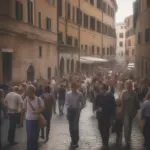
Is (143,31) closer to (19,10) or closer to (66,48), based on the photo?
(66,48)

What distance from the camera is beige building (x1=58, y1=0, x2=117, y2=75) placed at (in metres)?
32.7

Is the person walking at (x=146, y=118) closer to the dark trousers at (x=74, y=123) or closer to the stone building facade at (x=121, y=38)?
the dark trousers at (x=74, y=123)

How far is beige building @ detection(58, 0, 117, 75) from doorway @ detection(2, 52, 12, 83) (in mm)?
11655

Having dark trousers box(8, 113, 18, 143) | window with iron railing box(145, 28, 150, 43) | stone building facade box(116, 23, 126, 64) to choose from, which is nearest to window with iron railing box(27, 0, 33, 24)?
window with iron railing box(145, 28, 150, 43)

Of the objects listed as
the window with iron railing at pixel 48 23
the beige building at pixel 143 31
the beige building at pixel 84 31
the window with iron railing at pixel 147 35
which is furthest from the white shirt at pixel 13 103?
the beige building at pixel 84 31

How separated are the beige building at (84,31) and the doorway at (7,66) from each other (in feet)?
38.2

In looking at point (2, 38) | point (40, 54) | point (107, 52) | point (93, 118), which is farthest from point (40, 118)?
point (107, 52)

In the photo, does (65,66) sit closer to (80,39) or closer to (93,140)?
(80,39)

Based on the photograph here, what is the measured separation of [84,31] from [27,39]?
776 inches

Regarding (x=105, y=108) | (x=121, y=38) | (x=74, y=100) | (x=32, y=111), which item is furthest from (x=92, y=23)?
(x=121, y=38)

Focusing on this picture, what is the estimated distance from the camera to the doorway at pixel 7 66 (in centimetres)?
1875

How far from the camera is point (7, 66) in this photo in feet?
62.8

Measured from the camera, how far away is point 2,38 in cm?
1823

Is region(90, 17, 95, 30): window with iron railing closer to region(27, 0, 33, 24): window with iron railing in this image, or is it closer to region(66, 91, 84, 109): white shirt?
region(27, 0, 33, 24): window with iron railing
